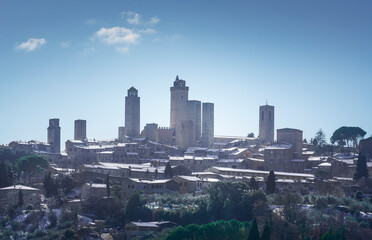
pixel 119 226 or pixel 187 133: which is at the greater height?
pixel 187 133

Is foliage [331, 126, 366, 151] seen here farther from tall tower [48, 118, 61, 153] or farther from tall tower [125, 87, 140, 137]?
tall tower [48, 118, 61, 153]

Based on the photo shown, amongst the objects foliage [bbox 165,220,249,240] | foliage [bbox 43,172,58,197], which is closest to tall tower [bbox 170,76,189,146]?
foliage [bbox 43,172,58,197]

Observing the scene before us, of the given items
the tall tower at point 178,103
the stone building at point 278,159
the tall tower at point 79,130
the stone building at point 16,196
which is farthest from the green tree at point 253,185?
the tall tower at point 79,130

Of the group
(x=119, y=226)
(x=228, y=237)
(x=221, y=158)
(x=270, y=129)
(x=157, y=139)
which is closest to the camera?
(x=228, y=237)

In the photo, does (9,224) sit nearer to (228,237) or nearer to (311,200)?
(228,237)

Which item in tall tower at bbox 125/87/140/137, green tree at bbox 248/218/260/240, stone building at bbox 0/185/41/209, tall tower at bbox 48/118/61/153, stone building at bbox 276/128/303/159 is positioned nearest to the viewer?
green tree at bbox 248/218/260/240

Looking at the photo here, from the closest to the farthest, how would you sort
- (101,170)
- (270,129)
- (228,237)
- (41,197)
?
1. (228,237)
2. (41,197)
3. (101,170)
4. (270,129)

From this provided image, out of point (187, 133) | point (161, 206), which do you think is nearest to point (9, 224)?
point (161, 206)
